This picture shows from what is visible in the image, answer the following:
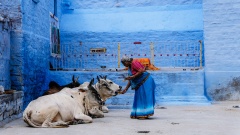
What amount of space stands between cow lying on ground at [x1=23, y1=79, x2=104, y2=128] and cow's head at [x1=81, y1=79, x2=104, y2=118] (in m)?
0.14

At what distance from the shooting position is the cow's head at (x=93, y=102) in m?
7.61

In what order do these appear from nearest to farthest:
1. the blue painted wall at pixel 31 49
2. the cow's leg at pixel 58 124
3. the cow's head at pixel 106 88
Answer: the cow's leg at pixel 58 124 → the cow's head at pixel 106 88 → the blue painted wall at pixel 31 49

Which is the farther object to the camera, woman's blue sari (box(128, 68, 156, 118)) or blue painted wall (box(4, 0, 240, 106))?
blue painted wall (box(4, 0, 240, 106))

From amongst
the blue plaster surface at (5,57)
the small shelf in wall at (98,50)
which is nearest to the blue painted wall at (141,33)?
the blue plaster surface at (5,57)

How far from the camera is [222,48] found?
12297 millimetres

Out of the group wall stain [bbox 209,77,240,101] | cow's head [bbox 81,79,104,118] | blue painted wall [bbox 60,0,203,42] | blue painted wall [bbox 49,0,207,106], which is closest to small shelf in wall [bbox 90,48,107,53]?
blue painted wall [bbox 49,0,207,106]

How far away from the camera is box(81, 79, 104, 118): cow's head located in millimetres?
7605

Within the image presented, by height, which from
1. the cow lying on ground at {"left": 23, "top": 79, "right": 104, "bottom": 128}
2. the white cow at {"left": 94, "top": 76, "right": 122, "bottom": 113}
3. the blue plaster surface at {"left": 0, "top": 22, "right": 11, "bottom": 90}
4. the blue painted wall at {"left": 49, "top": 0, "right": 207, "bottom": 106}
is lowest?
the cow lying on ground at {"left": 23, "top": 79, "right": 104, "bottom": 128}

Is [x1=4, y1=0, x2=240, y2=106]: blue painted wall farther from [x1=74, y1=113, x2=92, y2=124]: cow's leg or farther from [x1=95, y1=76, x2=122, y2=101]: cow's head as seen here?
[x1=74, y1=113, x2=92, y2=124]: cow's leg

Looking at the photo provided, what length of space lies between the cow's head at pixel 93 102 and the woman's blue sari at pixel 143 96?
80 cm

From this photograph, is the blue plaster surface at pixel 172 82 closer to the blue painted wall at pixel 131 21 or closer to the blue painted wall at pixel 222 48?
the blue painted wall at pixel 222 48

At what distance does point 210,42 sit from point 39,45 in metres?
5.91

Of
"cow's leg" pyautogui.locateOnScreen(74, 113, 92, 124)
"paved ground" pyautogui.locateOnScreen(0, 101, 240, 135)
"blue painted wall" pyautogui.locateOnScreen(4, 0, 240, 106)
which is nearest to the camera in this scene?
"paved ground" pyautogui.locateOnScreen(0, 101, 240, 135)

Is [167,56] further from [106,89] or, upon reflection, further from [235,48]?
[106,89]
